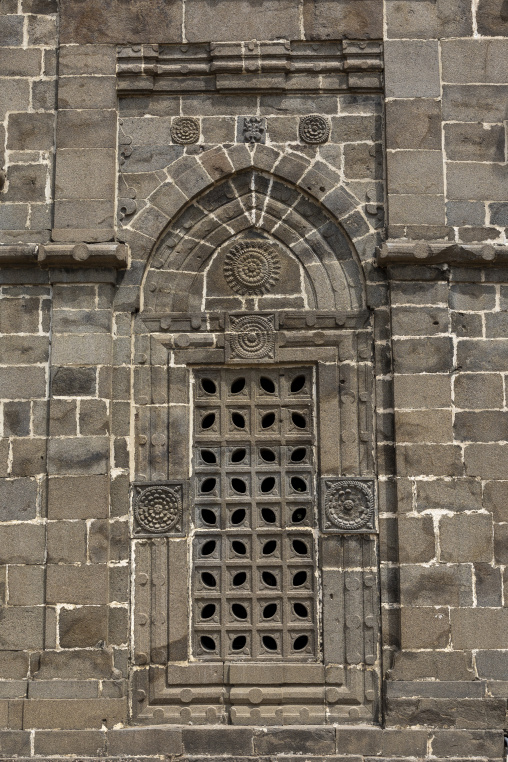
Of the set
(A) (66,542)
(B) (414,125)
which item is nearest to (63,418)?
(A) (66,542)

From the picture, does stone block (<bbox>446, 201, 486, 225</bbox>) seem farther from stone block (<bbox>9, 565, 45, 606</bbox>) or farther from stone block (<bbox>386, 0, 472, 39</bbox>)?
stone block (<bbox>9, 565, 45, 606</bbox>)

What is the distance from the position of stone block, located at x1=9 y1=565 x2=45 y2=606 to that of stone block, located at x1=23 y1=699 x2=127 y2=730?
2.50 ft

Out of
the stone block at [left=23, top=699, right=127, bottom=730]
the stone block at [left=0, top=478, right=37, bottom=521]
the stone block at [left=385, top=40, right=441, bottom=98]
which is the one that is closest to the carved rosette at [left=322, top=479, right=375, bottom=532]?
the stone block at [left=23, top=699, right=127, bottom=730]

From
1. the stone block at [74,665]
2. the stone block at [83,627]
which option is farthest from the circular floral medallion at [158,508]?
the stone block at [74,665]

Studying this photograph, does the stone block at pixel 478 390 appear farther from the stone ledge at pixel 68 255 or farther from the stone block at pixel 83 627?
the stone block at pixel 83 627

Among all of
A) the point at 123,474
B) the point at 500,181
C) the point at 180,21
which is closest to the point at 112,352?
the point at 123,474

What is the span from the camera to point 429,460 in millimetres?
7637

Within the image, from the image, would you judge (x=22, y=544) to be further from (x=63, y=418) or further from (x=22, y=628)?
(x=63, y=418)

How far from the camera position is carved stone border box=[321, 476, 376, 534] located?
7.72 m

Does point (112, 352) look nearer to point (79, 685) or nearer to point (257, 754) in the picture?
point (79, 685)

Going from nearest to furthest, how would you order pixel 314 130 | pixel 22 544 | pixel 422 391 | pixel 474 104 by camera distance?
pixel 22 544 < pixel 422 391 < pixel 474 104 < pixel 314 130

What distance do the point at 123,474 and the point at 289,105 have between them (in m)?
3.47

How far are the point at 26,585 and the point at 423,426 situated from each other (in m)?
3.41

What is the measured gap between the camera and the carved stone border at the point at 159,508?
7.77 metres
